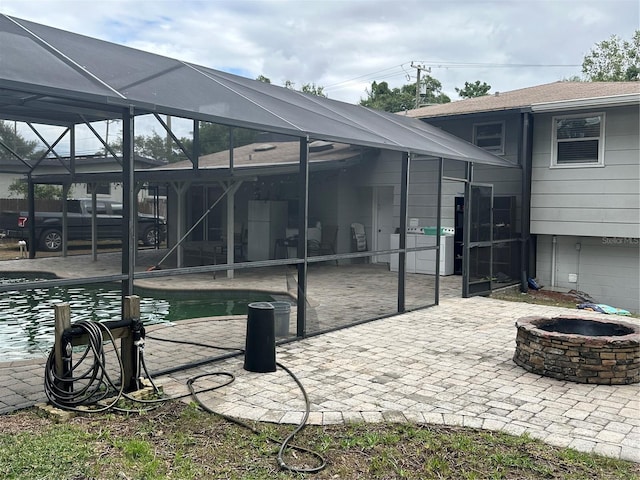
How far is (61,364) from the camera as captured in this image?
3.68 metres

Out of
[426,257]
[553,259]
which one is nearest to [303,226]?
[426,257]

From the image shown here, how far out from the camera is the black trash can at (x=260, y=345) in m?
4.66

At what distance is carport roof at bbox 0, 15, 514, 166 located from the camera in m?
3.88

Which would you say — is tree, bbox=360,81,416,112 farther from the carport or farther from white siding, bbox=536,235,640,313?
the carport

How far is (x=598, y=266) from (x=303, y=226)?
704cm

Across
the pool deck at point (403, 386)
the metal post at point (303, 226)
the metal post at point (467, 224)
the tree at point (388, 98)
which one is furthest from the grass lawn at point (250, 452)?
the tree at point (388, 98)

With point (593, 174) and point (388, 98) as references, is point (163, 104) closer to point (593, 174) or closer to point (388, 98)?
point (593, 174)

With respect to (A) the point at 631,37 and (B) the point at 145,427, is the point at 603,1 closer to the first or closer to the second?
(B) the point at 145,427

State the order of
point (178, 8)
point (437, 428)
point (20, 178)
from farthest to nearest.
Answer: point (20, 178) < point (178, 8) < point (437, 428)

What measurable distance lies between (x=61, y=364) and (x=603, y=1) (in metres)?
9.49

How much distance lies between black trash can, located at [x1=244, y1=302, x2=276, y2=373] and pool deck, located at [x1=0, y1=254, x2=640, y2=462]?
0.31 ft

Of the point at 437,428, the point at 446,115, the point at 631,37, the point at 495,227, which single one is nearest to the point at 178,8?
the point at 446,115

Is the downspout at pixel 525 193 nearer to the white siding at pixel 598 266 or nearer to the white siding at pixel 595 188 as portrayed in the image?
the white siding at pixel 595 188

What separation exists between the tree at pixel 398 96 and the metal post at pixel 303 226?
25.5 meters
